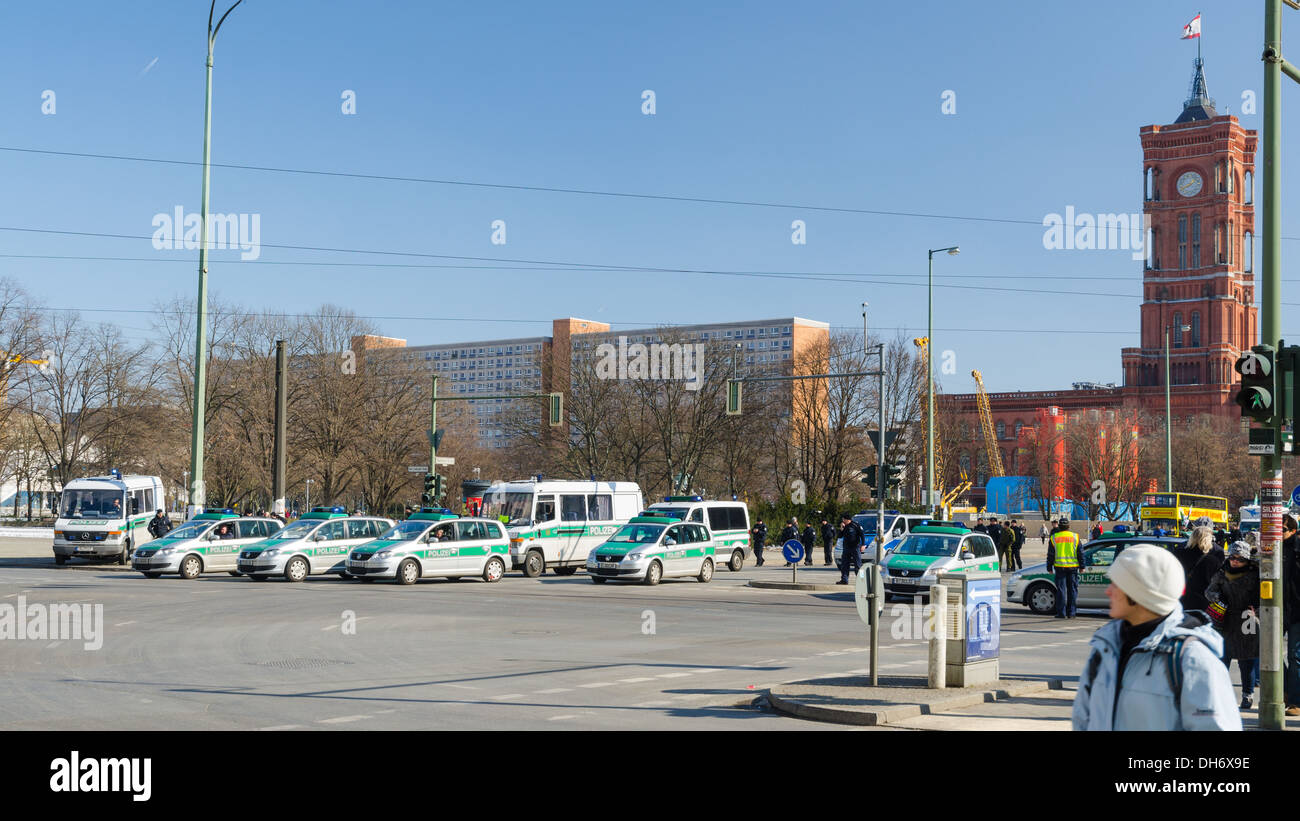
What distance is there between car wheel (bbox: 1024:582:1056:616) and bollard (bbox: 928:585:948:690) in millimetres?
13124

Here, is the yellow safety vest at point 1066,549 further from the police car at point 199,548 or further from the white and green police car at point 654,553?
the police car at point 199,548

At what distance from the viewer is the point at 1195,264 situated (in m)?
119

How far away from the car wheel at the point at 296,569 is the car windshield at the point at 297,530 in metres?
0.95

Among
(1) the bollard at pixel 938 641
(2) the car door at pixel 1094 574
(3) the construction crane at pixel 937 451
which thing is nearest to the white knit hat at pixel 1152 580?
(1) the bollard at pixel 938 641

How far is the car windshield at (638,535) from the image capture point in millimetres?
33312

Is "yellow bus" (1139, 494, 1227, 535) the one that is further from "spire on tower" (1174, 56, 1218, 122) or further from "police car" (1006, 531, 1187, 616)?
"spire on tower" (1174, 56, 1218, 122)

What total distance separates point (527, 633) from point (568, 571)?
721 inches

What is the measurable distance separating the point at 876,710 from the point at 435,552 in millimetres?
21935

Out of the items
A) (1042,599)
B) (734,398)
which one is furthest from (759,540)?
(1042,599)

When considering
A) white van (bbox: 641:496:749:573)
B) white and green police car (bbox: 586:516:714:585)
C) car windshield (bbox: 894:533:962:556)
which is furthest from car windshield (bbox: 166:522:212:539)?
car windshield (bbox: 894:533:962:556)
